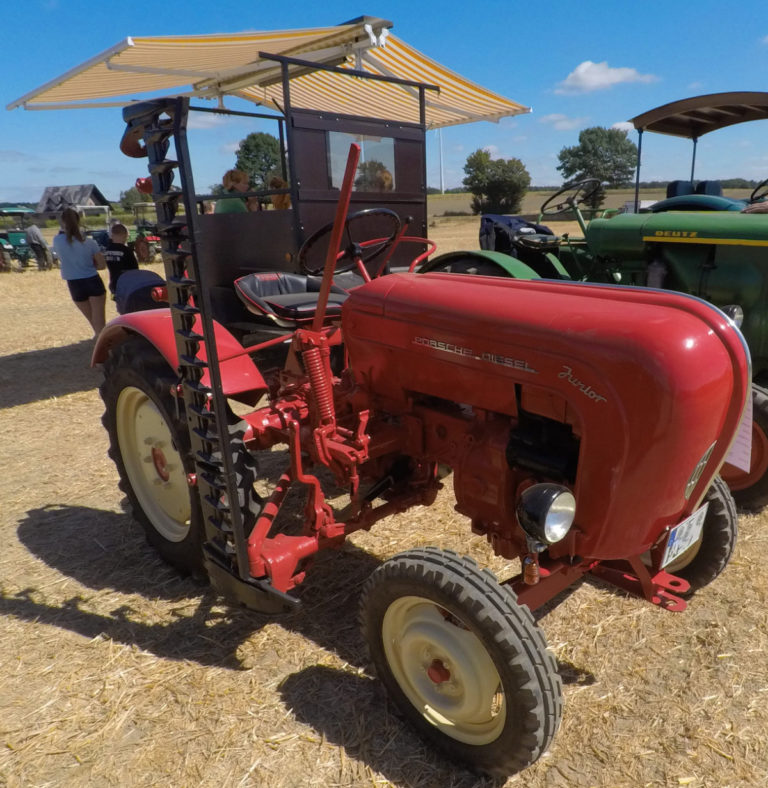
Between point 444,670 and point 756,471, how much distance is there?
2032mm

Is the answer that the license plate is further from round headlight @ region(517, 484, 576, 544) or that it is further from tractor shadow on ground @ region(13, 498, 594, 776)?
tractor shadow on ground @ region(13, 498, 594, 776)

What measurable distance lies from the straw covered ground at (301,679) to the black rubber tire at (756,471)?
0.09 m

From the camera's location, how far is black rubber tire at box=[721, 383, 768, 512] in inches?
109

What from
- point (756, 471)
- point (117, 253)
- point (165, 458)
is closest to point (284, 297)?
point (165, 458)

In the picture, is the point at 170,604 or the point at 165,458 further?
the point at 165,458

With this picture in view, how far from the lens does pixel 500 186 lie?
3506 centimetres

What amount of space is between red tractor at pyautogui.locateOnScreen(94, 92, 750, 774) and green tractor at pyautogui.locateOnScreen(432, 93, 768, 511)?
971mm

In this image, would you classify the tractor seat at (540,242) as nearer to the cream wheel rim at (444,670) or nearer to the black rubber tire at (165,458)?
the black rubber tire at (165,458)

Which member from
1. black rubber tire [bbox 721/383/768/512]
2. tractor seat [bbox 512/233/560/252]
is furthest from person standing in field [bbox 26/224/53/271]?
black rubber tire [bbox 721/383/768/512]

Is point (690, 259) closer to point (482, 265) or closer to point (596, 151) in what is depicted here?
point (482, 265)

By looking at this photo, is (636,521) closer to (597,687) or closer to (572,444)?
(572,444)

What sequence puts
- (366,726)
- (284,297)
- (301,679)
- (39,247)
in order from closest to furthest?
(366,726) → (301,679) → (284,297) → (39,247)

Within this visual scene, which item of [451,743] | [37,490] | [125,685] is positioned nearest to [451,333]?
[451,743]

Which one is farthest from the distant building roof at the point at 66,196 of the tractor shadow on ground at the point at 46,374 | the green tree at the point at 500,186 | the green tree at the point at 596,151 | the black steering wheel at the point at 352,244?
the black steering wheel at the point at 352,244
